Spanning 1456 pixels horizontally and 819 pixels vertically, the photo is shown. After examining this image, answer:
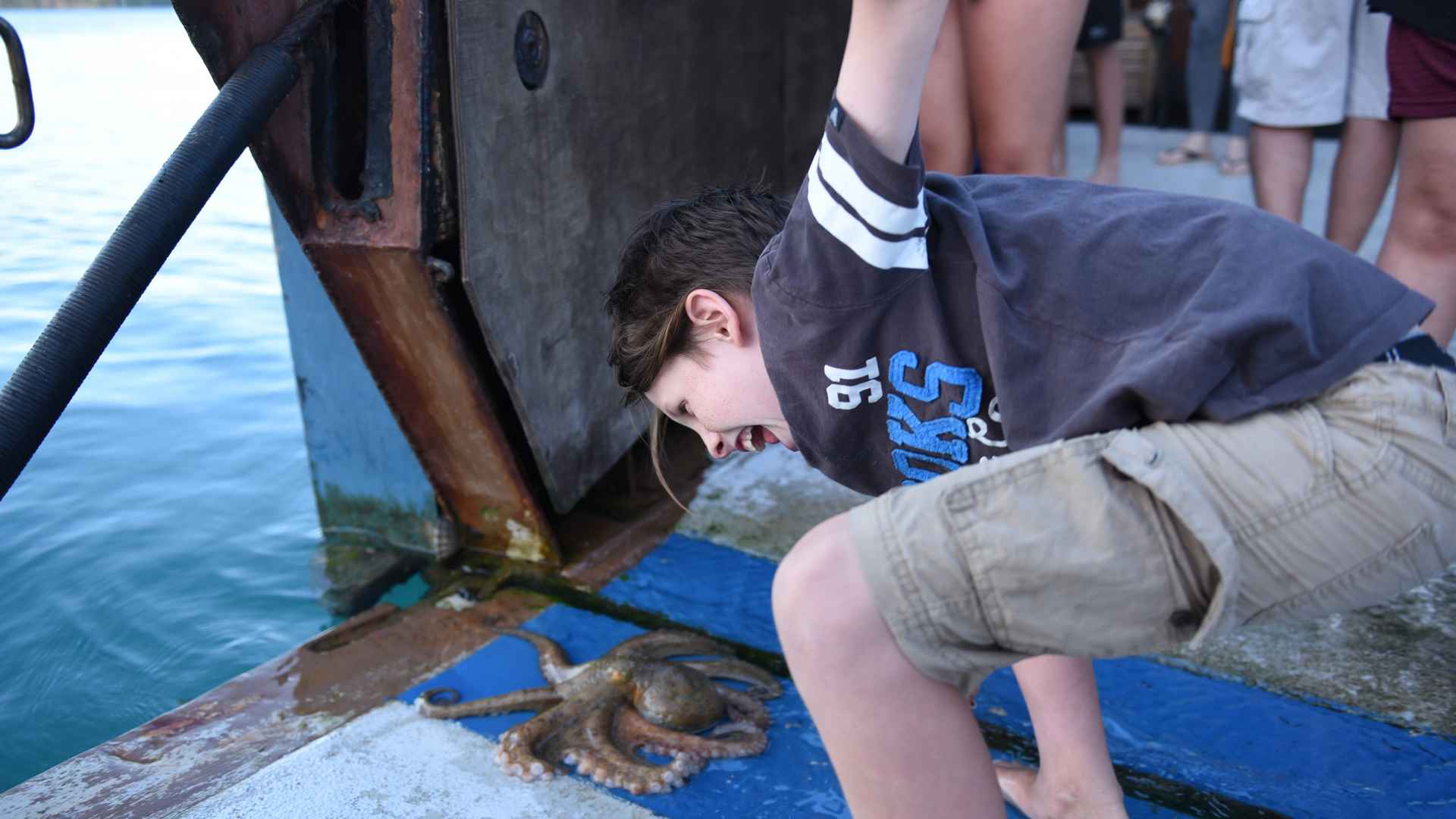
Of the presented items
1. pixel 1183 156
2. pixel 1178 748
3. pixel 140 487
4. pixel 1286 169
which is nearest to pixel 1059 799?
pixel 1178 748

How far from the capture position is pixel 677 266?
146 centimetres

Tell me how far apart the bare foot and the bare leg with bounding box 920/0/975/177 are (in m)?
1.33

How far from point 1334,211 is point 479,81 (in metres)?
2.02

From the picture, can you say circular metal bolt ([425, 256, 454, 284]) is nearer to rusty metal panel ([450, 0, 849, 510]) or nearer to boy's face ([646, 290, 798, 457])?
rusty metal panel ([450, 0, 849, 510])

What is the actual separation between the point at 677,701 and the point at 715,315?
718 mm

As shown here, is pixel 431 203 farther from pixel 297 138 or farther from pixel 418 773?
pixel 418 773

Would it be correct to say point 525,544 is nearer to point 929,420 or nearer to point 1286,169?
point 929,420

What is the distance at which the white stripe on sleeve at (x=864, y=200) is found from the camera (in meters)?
1.09

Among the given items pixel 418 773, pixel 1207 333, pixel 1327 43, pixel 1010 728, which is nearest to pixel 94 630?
pixel 418 773

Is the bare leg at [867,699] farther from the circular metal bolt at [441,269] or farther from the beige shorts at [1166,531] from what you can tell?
the circular metal bolt at [441,269]

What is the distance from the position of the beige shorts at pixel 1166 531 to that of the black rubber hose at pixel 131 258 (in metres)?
1.01

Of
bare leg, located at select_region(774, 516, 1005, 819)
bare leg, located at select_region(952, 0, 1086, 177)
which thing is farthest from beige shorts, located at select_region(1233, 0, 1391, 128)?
bare leg, located at select_region(774, 516, 1005, 819)

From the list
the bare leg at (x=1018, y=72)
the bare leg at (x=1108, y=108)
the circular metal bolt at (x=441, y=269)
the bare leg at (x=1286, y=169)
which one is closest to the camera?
the circular metal bolt at (x=441, y=269)

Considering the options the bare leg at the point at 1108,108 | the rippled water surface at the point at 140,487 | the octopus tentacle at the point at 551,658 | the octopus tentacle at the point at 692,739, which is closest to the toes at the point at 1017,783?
the octopus tentacle at the point at 692,739
